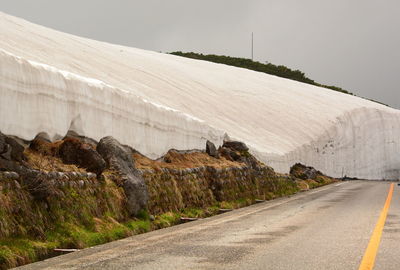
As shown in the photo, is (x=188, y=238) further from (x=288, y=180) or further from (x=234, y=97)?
(x=234, y=97)

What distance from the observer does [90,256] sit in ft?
30.6

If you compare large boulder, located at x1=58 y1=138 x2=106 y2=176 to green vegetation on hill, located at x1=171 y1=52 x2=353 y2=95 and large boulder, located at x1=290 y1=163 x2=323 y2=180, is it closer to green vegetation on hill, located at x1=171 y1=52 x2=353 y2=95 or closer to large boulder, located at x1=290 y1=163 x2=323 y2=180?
large boulder, located at x1=290 y1=163 x2=323 y2=180

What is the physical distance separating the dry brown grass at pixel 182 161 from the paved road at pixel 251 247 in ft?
9.19

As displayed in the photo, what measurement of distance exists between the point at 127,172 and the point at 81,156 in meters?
1.56

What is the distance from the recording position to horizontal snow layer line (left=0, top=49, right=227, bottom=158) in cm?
1145

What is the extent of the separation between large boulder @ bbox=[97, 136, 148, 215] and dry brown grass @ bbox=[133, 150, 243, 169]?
54.4 inches

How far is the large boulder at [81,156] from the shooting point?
1298cm

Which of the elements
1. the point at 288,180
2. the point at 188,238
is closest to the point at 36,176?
the point at 188,238

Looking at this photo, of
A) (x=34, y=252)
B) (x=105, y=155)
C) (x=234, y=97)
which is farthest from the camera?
(x=234, y=97)

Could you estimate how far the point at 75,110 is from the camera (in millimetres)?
13977

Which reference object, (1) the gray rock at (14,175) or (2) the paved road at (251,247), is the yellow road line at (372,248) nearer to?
(2) the paved road at (251,247)

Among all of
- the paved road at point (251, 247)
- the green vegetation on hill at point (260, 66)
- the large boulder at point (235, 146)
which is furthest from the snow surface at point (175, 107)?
the green vegetation on hill at point (260, 66)

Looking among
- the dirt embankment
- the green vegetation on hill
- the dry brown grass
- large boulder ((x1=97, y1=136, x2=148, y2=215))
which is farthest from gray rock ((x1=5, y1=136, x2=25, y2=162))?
the green vegetation on hill

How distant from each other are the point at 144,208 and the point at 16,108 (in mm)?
4405
